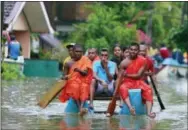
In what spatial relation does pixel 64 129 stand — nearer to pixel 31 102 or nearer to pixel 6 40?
pixel 31 102

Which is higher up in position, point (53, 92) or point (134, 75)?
point (134, 75)

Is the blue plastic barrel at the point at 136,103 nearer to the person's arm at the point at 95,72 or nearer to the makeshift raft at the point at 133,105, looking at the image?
the makeshift raft at the point at 133,105

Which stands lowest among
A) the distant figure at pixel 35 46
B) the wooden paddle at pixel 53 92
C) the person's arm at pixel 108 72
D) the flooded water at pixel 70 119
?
the distant figure at pixel 35 46

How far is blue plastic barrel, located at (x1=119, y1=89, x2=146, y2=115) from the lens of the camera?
46.0 feet

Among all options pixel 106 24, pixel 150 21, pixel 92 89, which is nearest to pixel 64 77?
pixel 92 89

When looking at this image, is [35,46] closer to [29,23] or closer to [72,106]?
[29,23]

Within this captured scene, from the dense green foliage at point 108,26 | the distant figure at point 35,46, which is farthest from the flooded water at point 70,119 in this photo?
the distant figure at point 35,46

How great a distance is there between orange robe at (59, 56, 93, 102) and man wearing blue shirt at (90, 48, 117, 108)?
609 millimetres

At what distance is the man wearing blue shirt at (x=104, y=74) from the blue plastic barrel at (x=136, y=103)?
86cm

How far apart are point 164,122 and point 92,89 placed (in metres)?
1.85

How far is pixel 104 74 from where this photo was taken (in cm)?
1525

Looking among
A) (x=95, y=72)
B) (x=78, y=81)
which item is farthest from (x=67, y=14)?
(x=78, y=81)

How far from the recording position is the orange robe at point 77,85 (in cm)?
1420

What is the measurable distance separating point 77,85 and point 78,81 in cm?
9
